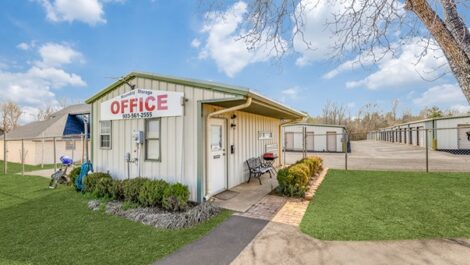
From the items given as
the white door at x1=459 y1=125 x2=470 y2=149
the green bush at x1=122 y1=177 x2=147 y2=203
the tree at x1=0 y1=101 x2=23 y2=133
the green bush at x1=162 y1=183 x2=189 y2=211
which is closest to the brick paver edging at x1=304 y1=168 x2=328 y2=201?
the green bush at x1=162 y1=183 x2=189 y2=211

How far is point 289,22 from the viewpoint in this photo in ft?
13.4

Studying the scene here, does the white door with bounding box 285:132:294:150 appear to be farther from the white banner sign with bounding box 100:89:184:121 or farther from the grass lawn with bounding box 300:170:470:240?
the white banner sign with bounding box 100:89:184:121

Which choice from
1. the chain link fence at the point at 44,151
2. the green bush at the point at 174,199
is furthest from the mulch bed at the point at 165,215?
the chain link fence at the point at 44,151

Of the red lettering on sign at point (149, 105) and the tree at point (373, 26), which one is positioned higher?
the tree at point (373, 26)

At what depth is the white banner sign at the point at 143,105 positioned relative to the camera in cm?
584

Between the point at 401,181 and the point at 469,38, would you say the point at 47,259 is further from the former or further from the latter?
the point at 401,181

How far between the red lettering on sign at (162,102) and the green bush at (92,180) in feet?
7.83

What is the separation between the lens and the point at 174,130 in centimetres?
588

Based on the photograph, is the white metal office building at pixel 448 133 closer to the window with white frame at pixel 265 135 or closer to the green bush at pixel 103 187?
the window with white frame at pixel 265 135

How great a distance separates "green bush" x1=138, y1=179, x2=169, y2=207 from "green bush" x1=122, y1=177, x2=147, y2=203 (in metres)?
0.20

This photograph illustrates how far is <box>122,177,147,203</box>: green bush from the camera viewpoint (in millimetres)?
5641

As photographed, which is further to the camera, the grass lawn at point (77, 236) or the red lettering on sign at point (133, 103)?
the red lettering on sign at point (133, 103)

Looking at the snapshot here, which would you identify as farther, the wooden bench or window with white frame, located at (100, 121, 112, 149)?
the wooden bench

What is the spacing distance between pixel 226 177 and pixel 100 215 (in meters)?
3.18
